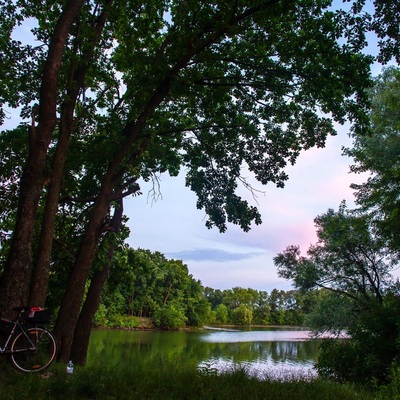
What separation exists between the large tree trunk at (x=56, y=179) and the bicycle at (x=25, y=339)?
956 mm

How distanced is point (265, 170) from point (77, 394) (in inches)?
351

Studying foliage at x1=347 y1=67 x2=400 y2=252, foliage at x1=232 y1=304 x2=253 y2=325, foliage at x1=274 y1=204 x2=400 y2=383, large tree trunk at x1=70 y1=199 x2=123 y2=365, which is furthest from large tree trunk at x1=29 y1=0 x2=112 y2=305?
foliage at x1=232 y1=304 x2=253 y2=325

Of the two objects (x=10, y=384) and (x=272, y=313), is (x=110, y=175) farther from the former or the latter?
(x=272, y=313)

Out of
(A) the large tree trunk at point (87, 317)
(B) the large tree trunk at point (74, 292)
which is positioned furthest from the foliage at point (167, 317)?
(B) the large tree trunk at point (74, 292)

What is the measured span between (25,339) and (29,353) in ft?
0.79

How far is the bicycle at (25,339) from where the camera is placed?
6.02 metres

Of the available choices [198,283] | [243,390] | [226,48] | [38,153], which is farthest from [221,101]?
[198,283]

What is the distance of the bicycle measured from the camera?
237 inches

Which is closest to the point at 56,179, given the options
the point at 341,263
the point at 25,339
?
the point at 25,339

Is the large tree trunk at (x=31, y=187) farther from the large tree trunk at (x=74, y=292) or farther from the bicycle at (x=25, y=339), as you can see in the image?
the large tree trunk at (x=74, y=292)

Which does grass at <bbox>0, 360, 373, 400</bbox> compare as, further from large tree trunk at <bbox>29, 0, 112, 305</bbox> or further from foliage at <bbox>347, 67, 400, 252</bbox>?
foliage at <bbox>347, 67, 400, 252</bbox>

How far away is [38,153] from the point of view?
290 inches

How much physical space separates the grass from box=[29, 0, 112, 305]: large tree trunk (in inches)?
62.1

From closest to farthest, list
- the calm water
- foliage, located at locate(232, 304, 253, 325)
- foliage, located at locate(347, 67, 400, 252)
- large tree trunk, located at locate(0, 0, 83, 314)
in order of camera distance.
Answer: large tree trunk, located at locate(0, 0, 83, 314) < the calm water < foliage, located at locate(347, 67, 400, 252) < foliage, located at locate(232, 304, 253, 325)
